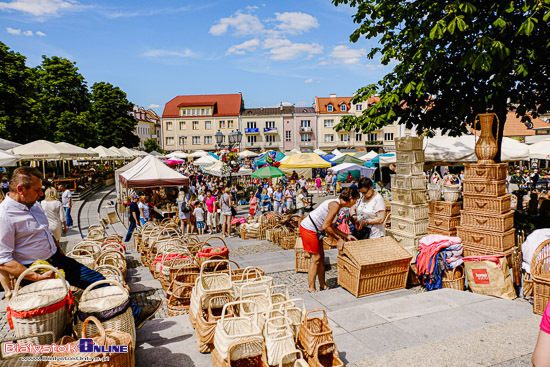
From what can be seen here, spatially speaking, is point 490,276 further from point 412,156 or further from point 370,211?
point 412,156

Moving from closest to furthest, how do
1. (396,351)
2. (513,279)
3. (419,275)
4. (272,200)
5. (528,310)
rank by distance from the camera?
1. (396,351)
2. (528,310)
3. (513,279)
4. (419,275)
5. (272,200)

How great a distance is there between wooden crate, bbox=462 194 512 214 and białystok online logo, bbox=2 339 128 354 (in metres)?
5.78

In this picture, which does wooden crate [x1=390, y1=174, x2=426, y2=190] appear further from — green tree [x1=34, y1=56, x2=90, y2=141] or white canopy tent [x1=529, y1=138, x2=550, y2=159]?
green tree [x1=34, y1=56, x2=90, y2=141]

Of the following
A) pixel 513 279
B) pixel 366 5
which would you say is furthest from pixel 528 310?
pixel 366 5

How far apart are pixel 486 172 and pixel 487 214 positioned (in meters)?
0.72

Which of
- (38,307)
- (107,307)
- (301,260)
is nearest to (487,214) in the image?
(301,260)

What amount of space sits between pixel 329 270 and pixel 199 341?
405 cm

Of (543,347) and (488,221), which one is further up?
(543,347)

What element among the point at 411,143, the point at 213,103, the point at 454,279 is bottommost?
the point at 454,279

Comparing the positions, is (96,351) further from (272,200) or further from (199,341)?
(272,200)

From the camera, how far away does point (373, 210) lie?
6.38m

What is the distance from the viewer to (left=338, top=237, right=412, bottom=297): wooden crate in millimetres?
5398

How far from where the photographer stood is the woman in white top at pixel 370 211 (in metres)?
6.37

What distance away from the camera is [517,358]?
137 inches
